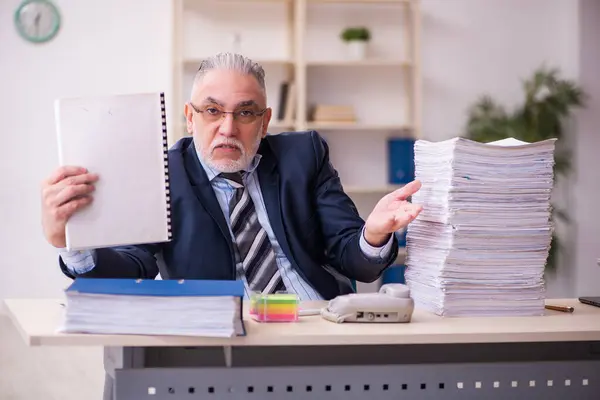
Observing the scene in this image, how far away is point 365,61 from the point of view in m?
5.19

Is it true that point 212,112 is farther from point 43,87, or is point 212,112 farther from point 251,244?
point 43,87

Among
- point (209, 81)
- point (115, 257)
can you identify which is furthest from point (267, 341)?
point (209, 81)

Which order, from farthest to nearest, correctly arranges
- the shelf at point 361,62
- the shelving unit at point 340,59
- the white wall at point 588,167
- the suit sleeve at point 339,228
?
1. the white wall at point 588,167
2. the shelving unit at point 340,59
3. the shelf at point 361,62
4. the suit sleeve at point 339,228

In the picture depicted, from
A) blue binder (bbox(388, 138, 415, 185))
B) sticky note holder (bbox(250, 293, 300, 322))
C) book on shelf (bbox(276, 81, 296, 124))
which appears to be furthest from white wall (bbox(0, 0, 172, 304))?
sticky note holder (bbox(250, 293, 300, 322))

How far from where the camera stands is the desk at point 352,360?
1.46m

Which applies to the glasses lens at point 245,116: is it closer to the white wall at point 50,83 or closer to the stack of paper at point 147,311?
the stack of paper at point 147,311

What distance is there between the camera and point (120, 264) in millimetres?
1952

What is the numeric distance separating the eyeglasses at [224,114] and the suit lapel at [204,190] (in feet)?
0.44

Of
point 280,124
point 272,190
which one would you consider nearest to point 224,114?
point 272,190

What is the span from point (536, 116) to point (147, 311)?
4371mm

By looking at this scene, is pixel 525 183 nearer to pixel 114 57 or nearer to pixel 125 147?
pixel 125 147

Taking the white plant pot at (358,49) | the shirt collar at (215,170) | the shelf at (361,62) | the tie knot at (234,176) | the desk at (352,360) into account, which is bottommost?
the desk at (352,360)

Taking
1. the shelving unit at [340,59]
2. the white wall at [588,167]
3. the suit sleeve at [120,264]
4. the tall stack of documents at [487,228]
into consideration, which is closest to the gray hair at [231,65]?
the suit sleeve at [120,264]

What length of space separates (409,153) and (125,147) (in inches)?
155
